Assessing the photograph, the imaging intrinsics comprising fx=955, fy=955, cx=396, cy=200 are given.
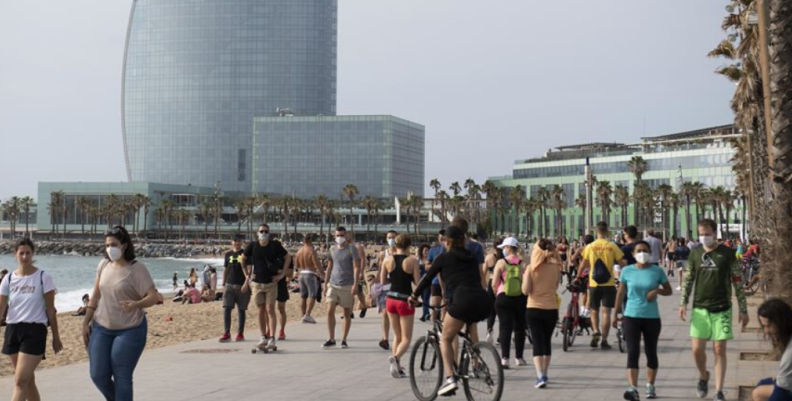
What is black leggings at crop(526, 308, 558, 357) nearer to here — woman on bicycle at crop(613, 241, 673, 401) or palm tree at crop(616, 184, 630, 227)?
woman on bicycle at crop(613, 241, 673, 401)

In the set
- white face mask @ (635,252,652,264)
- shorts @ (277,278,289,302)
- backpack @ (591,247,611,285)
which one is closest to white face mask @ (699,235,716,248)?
white face mask @ (635,252,652,264)

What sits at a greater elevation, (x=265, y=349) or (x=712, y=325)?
(x=712, y=325)

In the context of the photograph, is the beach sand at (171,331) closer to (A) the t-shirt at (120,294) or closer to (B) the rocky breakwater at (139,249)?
(A) the t-shirt at (120,294)

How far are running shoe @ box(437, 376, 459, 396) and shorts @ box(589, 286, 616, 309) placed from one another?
18.1 ft

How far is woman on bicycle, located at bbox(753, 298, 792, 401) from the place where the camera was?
244 inches

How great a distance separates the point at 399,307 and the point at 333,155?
163m

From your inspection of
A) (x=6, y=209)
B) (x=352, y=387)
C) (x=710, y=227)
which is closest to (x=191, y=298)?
(x=352, y=387)

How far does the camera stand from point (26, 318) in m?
8.64

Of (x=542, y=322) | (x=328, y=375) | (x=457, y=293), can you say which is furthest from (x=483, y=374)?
(x=328, y=375)

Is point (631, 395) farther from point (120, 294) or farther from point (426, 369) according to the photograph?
point (120, 294)

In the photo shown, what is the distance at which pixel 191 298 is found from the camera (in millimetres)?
38062

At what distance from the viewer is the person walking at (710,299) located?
962 centimetres

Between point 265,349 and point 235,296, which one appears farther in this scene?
point 235,296

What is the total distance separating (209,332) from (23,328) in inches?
458
